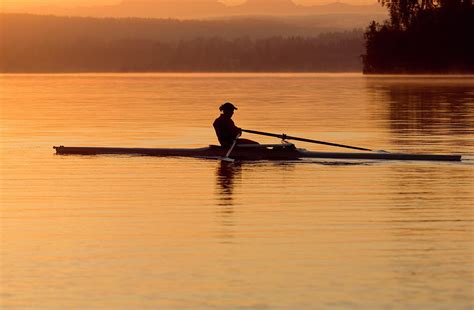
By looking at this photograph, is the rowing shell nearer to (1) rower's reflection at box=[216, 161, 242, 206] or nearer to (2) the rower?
(2) the rower

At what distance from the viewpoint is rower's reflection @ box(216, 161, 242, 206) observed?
22656 millimetres

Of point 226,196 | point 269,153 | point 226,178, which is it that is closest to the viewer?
point 226,196

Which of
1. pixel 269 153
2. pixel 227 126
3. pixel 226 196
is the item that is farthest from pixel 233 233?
pixel 269 153

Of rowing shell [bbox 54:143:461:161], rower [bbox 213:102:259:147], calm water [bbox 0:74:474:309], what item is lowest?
calm water [bbox 0:74:474:309]

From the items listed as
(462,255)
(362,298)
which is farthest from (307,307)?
(462,255)

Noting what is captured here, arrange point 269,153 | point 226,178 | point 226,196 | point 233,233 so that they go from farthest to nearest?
point 269,153, point 226,178, point 226,196, point 233,233

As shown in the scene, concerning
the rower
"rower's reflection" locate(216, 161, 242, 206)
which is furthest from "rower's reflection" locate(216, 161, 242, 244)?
the rower

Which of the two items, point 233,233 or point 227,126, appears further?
point 227,126

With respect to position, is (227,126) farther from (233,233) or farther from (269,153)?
(233,233)

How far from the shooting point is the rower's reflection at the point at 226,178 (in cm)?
2266

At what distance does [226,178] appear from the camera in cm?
2648

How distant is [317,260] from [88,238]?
337 cm

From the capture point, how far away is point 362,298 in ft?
43.9

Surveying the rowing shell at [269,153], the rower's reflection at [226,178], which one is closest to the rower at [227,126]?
the rowing shell at [269,153]
